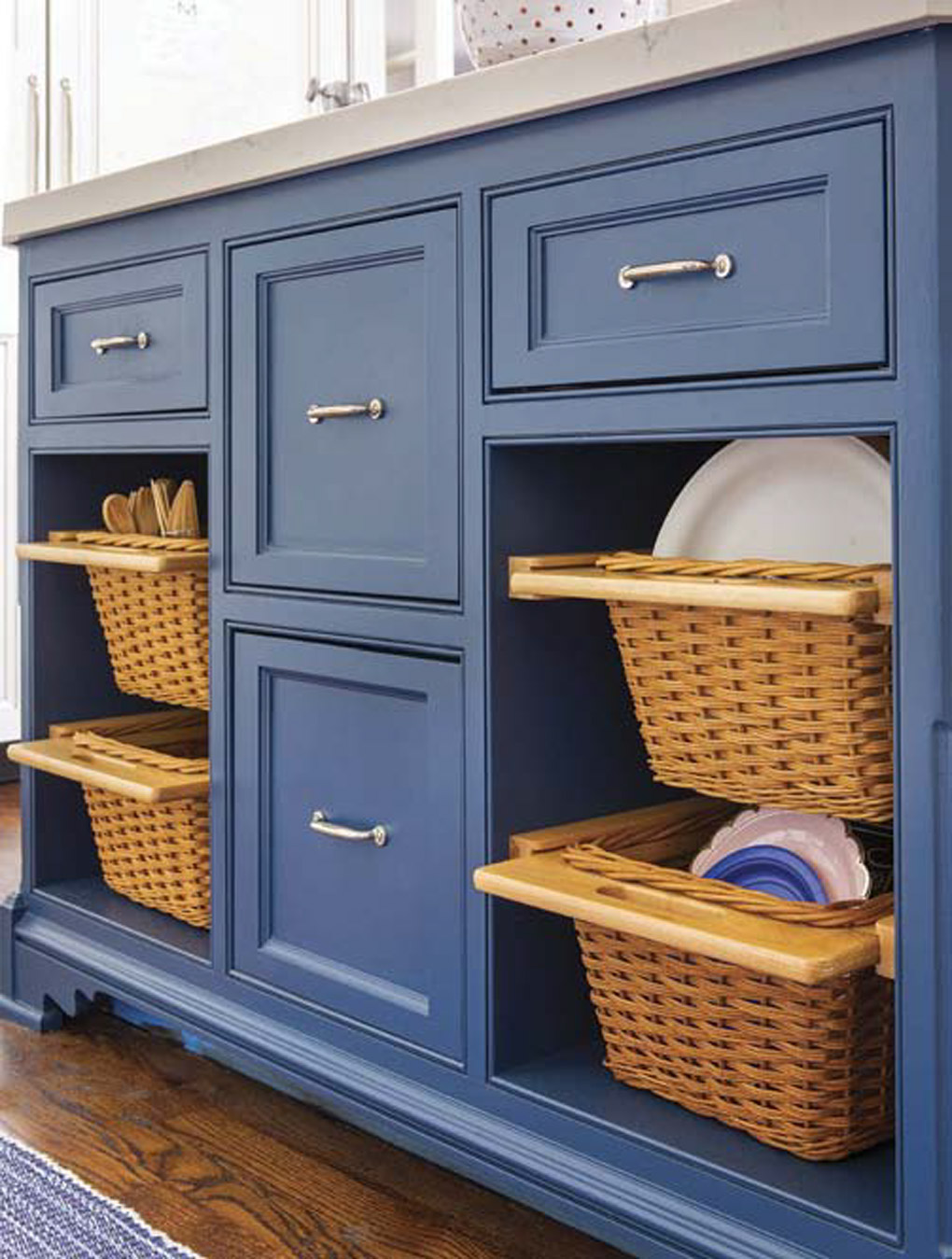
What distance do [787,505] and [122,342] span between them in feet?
3.15

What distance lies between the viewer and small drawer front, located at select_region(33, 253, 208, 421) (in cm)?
189

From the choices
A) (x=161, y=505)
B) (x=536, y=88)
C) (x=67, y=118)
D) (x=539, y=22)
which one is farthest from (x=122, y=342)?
(x=67, y=118)

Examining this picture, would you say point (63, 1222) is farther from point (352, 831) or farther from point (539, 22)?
point (539, 22)

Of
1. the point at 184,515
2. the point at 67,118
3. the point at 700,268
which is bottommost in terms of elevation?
the point at 184,515

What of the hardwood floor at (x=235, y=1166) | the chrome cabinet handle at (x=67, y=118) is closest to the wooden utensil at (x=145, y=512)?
the hardwood floor at (x=235, y=1166)

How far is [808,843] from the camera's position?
147cm

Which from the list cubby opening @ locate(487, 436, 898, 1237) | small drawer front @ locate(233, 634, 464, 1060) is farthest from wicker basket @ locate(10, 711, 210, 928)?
cubby opening @ locate(487, 436, 898, 1237)

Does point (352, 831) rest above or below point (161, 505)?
below

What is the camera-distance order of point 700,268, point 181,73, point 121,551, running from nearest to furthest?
point 700,268, point 121,551, point 181,73

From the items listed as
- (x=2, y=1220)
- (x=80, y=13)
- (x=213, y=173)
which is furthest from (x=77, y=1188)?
(x=80, y=13)

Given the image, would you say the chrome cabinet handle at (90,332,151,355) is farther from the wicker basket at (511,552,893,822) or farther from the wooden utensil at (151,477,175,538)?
the wicker basket at (511,552,893,822)

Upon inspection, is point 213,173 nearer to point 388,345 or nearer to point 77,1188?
point 388,345

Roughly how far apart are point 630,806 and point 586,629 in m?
0.19

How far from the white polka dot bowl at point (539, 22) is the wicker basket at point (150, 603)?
663 millimetres
